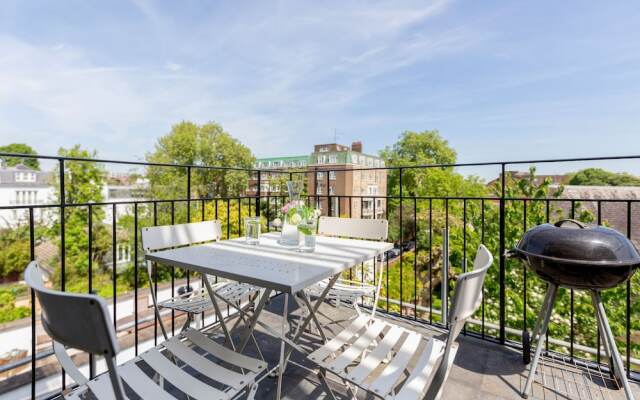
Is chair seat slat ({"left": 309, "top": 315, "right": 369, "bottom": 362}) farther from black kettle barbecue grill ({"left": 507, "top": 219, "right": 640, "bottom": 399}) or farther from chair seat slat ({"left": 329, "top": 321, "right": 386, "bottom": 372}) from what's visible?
black kettle barbecue grill ({"left": 507, "top": 219, "right": 640, "bottom": 399})

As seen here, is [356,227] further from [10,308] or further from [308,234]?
[10,308]

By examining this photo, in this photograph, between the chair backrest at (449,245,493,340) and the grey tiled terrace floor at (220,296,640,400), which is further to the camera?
the grey tiled terrace floor at (220,296,640,400)

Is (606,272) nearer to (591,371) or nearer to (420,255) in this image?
(591,371)

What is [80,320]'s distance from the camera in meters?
0.76

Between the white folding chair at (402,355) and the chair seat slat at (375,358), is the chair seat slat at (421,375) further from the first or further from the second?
the chair seat slat at (375,358)

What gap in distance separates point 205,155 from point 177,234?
25096mm

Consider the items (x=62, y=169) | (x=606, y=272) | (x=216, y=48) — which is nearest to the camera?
(x=606, y=272)

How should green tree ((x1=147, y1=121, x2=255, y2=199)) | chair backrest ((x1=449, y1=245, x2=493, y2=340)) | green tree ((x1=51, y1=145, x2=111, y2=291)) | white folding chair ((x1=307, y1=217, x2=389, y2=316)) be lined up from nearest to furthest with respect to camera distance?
chair backrest ((x1=449, y1=245, x2=493, y2=340))
white folding chair ((x1=307, y1=217, x2=389, y2=316))
green tree ((x1=51, y1=145, x2=111, y2=291))
green tree ((x1=147, y1=121, x2=255, y2=199))

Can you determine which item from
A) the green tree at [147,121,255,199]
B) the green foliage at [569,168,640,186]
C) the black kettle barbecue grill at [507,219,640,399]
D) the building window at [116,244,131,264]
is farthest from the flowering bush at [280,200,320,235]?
the green tree at [147,121,255,199]

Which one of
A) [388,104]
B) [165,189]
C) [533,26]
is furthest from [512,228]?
[388,104]

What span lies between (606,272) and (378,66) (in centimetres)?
2280

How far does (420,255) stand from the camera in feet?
66.5

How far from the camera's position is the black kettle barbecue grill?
163 cm

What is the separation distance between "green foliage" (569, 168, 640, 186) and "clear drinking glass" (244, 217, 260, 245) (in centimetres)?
1871
